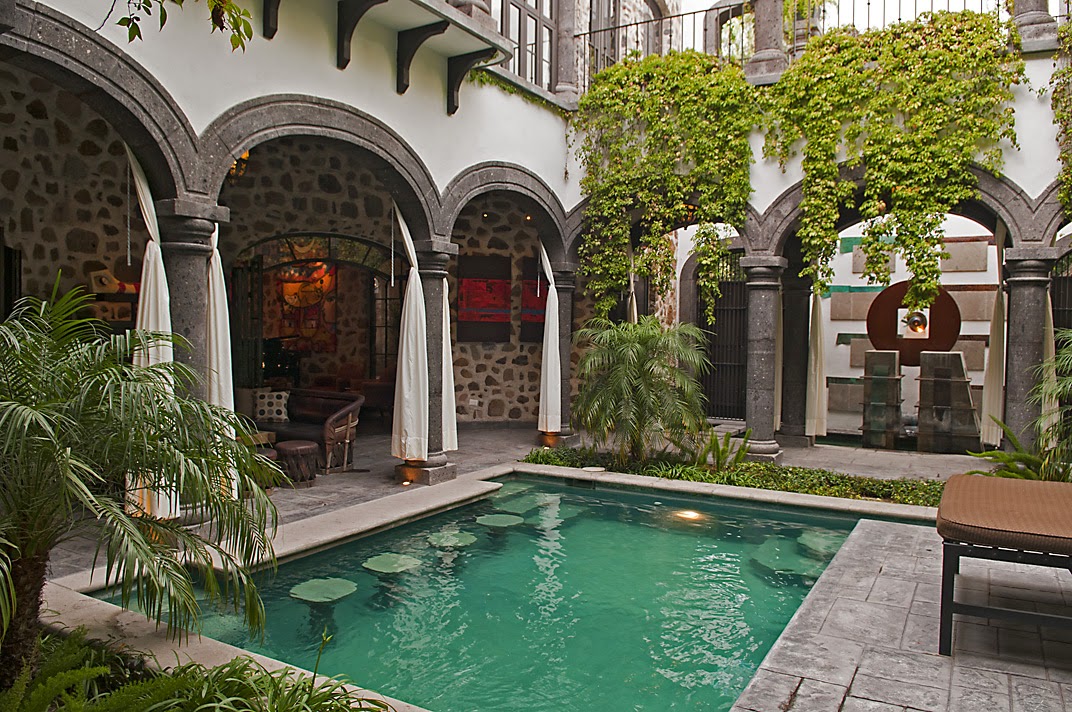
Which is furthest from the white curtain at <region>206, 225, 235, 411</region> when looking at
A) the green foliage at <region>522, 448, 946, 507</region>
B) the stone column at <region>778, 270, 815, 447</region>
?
the stone column at <region>778, 270, 815, 447</region>

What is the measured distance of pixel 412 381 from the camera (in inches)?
285

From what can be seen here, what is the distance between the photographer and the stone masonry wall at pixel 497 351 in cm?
1108

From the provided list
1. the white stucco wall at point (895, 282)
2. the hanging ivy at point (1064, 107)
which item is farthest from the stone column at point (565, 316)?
the hanging ivy at point (1064, 107)

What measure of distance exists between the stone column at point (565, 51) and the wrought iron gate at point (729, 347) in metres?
4.52

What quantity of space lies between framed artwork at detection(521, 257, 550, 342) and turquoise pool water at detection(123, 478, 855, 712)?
198 inches

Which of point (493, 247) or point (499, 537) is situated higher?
point (493, 247)

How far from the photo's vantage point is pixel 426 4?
20.1 feet

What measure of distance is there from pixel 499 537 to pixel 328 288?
7501mm

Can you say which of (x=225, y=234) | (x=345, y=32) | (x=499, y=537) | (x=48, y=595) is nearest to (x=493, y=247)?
(x=225, y=234)

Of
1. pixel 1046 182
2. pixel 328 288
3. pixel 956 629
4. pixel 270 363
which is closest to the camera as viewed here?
pixel 956 629

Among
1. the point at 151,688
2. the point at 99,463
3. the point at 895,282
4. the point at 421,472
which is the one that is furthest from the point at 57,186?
the point at 895,282

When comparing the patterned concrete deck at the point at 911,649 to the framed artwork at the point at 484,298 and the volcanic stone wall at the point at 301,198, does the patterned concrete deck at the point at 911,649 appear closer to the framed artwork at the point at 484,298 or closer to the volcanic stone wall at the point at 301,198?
the volcanic stone wall at the point at 301,198

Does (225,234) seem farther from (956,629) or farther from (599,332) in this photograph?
(956,629)

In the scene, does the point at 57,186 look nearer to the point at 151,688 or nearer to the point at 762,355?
the point at 151,688
